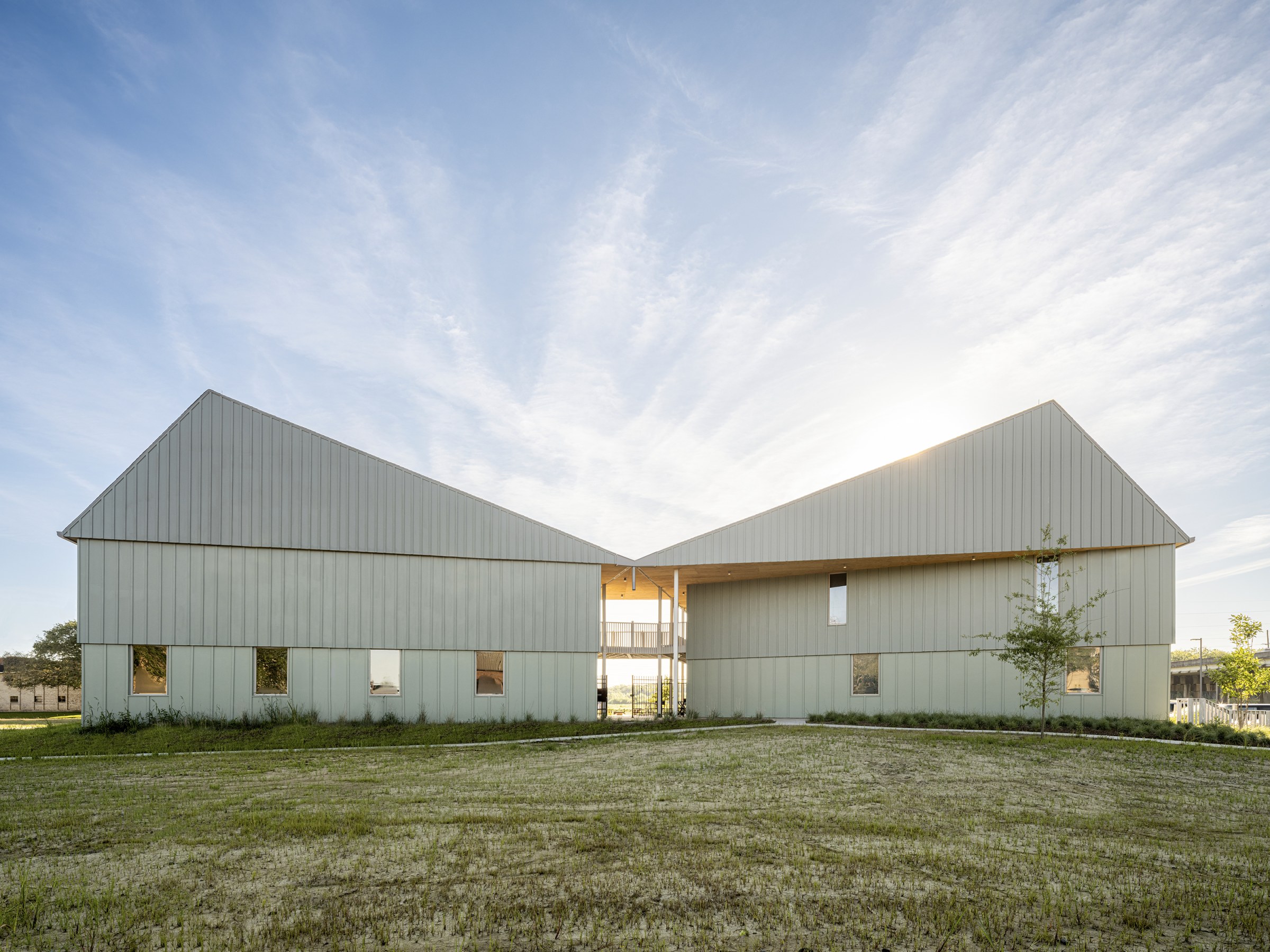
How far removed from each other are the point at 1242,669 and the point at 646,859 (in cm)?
3507

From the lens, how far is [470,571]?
71.9 feet

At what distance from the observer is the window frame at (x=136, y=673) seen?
1952 cm

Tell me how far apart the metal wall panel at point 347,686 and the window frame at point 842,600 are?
24.1ft

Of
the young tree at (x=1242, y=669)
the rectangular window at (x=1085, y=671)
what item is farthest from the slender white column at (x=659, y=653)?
the young tree at (x=1242, y=669)

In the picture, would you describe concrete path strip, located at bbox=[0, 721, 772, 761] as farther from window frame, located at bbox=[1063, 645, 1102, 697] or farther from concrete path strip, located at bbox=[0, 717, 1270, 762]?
window frame, located at bbox=[1063, 645, 1102, 697]

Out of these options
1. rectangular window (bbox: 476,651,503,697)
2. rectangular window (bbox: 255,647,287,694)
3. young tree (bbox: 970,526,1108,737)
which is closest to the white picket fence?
young tree (bbox: 970,526,1108,737)

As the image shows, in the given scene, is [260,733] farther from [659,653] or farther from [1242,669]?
[1242,669]

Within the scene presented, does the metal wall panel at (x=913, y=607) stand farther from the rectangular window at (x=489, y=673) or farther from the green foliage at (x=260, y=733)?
the rectangular window at (x=489, y=673)

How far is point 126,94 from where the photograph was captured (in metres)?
17.7

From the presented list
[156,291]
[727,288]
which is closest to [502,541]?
[727,288]

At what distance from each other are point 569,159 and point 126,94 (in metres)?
10.5

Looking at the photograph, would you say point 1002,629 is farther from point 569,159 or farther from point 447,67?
point 447,67

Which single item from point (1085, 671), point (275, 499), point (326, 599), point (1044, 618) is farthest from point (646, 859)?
point (1085, 671)

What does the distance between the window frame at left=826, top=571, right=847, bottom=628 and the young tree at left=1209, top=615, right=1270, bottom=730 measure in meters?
18.1
